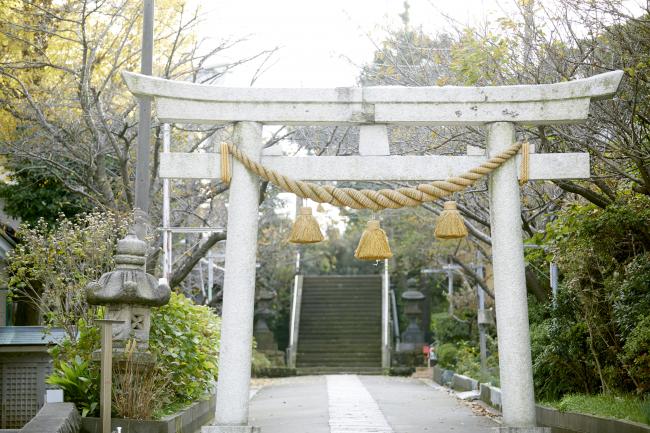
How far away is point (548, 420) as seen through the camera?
42.5 ft

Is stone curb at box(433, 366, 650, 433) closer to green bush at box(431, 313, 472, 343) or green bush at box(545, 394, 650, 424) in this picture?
green bush at box(545, 394, 650, 424)

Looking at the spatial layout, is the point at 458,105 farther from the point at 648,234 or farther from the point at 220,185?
the point at 220,185

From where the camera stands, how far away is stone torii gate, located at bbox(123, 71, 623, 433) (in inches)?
387

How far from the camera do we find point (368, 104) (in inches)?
392

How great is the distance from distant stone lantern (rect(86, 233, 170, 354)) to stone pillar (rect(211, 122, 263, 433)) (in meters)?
1.64

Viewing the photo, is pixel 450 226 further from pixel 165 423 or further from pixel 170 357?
pixel 170 357

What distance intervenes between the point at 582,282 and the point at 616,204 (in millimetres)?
1426

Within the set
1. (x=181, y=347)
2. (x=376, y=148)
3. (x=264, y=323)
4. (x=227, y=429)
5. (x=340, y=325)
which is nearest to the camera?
(x=227, y=429)

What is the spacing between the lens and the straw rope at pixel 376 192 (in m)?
9.84

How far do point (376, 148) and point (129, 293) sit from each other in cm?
333

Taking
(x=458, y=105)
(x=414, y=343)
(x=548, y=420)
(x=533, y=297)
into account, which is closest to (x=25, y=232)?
(x=458, y=105)

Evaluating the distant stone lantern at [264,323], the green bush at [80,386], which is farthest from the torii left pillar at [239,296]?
the distant stone lantern at [264,323]

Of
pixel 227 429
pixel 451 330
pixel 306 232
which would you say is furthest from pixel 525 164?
pixel 451 330

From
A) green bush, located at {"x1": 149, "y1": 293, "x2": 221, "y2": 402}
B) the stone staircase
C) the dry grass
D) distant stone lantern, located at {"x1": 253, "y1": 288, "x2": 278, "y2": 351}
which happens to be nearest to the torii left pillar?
the dry grass
